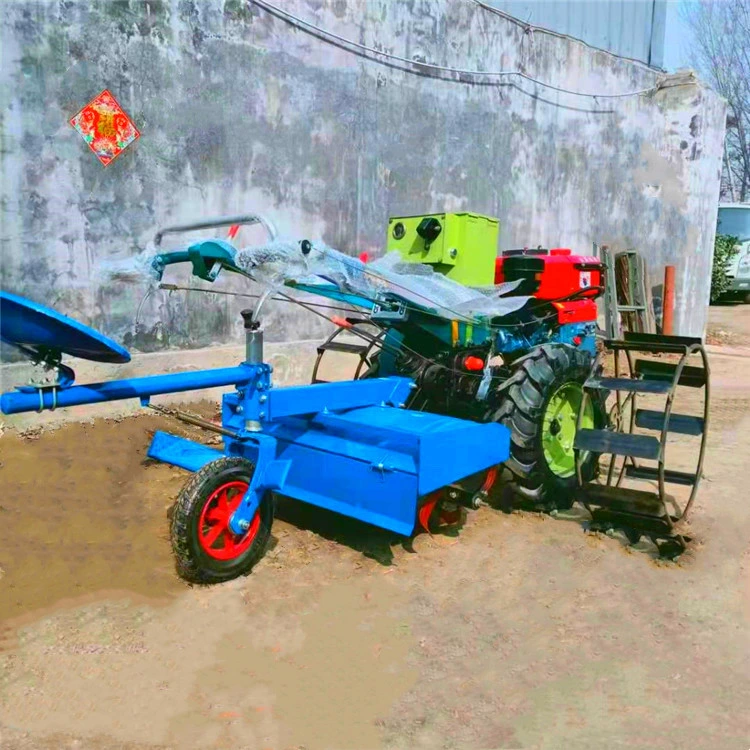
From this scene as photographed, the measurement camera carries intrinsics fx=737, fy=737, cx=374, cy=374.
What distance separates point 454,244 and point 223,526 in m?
2.23

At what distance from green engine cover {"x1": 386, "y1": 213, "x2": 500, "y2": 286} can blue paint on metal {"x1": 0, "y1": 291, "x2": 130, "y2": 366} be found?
230cm

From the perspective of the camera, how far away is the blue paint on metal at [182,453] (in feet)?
12.1

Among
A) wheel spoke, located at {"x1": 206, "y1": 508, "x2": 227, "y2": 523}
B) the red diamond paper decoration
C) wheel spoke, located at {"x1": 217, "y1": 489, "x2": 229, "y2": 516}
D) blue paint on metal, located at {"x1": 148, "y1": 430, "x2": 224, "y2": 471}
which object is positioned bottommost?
wheel spoke, located at {"x1": 206, "y1": 508, "x2": 227, "y2": 523}

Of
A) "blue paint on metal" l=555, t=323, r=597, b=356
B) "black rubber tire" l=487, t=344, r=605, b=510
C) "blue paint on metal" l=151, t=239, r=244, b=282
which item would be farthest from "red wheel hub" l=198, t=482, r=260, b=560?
"blue paint on metal" l=555, t=323, r=597, b=356

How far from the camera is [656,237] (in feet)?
36.5

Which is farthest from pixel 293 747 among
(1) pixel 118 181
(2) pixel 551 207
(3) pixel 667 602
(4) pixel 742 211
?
(4) pixel 742 211

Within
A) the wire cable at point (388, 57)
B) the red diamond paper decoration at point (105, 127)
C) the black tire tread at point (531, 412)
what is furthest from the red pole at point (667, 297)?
the red diamond paper decoration at point (105, 127)

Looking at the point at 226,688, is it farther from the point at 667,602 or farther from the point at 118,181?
the point at 118,181

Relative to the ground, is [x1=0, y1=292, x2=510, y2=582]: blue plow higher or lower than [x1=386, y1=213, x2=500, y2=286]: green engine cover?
lower

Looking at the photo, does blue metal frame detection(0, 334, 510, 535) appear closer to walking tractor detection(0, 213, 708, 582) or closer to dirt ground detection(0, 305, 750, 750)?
walking tractor detection(0, 213, 708, 582)

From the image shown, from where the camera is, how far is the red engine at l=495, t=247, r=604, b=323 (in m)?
4.89

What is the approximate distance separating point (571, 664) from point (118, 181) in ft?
15.2

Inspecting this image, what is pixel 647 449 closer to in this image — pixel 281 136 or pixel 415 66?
pixel 281 136

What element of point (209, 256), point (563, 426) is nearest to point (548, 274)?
point (563, 426)
